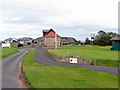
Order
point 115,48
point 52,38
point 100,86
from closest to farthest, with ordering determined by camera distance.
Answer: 1. point 100,86
2. point 115,48
3. point 52,38

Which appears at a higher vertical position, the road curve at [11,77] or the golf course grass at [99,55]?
the golf course grass at [99,55]

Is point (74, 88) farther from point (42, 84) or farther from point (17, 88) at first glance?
point (17, 88)

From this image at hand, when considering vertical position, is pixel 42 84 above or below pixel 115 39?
below

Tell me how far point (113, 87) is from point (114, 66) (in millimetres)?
11206

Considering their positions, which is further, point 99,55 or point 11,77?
point 99,55

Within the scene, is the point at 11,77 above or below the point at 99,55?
below

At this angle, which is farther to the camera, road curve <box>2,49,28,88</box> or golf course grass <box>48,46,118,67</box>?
golf course grass <box>48,46,118,67</box>

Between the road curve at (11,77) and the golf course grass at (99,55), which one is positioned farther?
the golf course grass at (99,55)

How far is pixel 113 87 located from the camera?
1264cm

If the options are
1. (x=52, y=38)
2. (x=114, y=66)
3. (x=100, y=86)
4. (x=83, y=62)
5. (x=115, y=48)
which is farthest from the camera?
(x=52, y=38)

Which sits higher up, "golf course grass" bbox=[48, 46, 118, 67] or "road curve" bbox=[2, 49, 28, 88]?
"golf course grass" bbox=[48, 46, 118, 67]

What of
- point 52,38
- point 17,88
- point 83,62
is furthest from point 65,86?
point 52,38

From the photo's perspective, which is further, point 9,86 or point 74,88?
point 9,86

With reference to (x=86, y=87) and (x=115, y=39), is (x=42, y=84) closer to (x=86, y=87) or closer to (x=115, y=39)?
(x=86, y=87)
